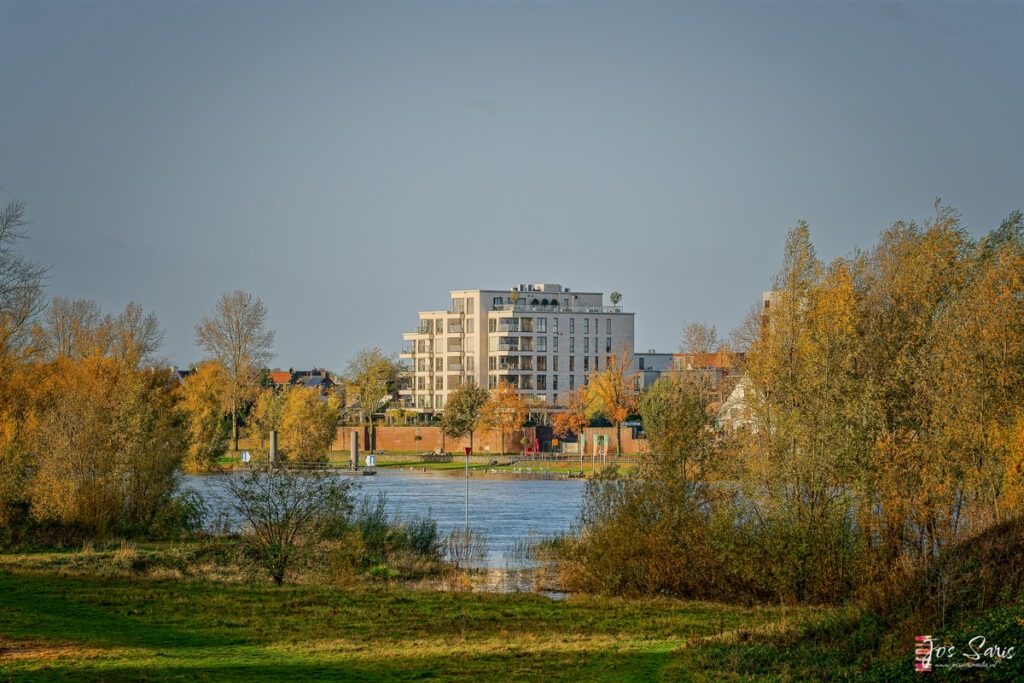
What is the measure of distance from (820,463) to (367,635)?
42.0ft

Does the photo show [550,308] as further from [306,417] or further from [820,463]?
[820,463]

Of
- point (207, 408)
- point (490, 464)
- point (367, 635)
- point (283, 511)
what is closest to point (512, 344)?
point (490, 464)

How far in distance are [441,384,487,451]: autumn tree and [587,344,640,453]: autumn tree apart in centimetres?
1317

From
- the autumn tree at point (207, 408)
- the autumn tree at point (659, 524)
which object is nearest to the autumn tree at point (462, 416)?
the autumn tree at point (207, 408)

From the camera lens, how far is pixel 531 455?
Result: 122m

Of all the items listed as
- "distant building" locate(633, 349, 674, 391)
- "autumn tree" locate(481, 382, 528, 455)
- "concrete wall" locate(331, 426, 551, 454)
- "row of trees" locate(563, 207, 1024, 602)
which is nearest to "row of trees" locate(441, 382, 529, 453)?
"autumn tree" locate(481, 382, 528, 455)

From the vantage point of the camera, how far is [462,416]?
12938 cm

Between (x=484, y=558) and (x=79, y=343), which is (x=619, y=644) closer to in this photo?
(x=484, y=558)

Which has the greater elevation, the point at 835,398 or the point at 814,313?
the point at 814,313

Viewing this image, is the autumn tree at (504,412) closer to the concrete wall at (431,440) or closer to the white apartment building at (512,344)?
the concrete wall at (431,440)

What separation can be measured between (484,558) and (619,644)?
18013 millimetres

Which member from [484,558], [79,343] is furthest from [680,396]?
[79,343]

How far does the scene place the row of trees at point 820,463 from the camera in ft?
93.3

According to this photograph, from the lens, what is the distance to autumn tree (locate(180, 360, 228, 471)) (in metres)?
76.5
